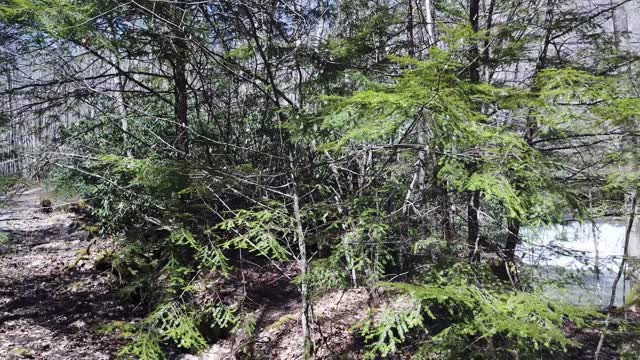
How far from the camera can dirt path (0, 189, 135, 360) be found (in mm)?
4945

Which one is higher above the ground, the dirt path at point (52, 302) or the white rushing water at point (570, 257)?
the white rushing water at point (570, 257)

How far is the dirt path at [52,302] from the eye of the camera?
4945 millimetres

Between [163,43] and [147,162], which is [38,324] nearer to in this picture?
[147,162]

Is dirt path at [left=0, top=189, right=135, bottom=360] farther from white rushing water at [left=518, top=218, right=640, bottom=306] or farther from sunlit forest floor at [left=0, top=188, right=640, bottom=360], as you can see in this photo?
white rushing water at [left=518, top=218, right=640, bottom=306]

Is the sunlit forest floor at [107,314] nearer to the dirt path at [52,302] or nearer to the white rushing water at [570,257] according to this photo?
the dirt path at [52,302]

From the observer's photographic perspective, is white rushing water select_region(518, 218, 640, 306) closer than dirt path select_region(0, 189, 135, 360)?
Yes

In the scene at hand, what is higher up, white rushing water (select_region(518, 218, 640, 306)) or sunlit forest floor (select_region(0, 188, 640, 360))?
white rushing water (select_region(518, 218, 640, 306))

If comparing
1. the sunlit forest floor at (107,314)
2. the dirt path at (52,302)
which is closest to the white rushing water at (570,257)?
the sunlit forest floor at (107,314)

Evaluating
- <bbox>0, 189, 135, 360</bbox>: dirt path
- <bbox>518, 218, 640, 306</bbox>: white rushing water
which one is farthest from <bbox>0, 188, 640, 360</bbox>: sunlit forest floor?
<bbox>518, 218, 640, 306</bbox>: white rushing water

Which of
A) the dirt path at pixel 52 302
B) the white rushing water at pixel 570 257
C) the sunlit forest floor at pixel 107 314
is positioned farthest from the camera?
the dirt path at pixel 52 302

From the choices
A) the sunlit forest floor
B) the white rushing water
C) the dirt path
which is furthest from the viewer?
the dirt path

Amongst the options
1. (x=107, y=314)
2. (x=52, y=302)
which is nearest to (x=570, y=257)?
(x=107, y=314)

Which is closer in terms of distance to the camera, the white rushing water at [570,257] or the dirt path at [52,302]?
the white rushing water at [570,257]

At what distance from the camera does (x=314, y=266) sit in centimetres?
367
